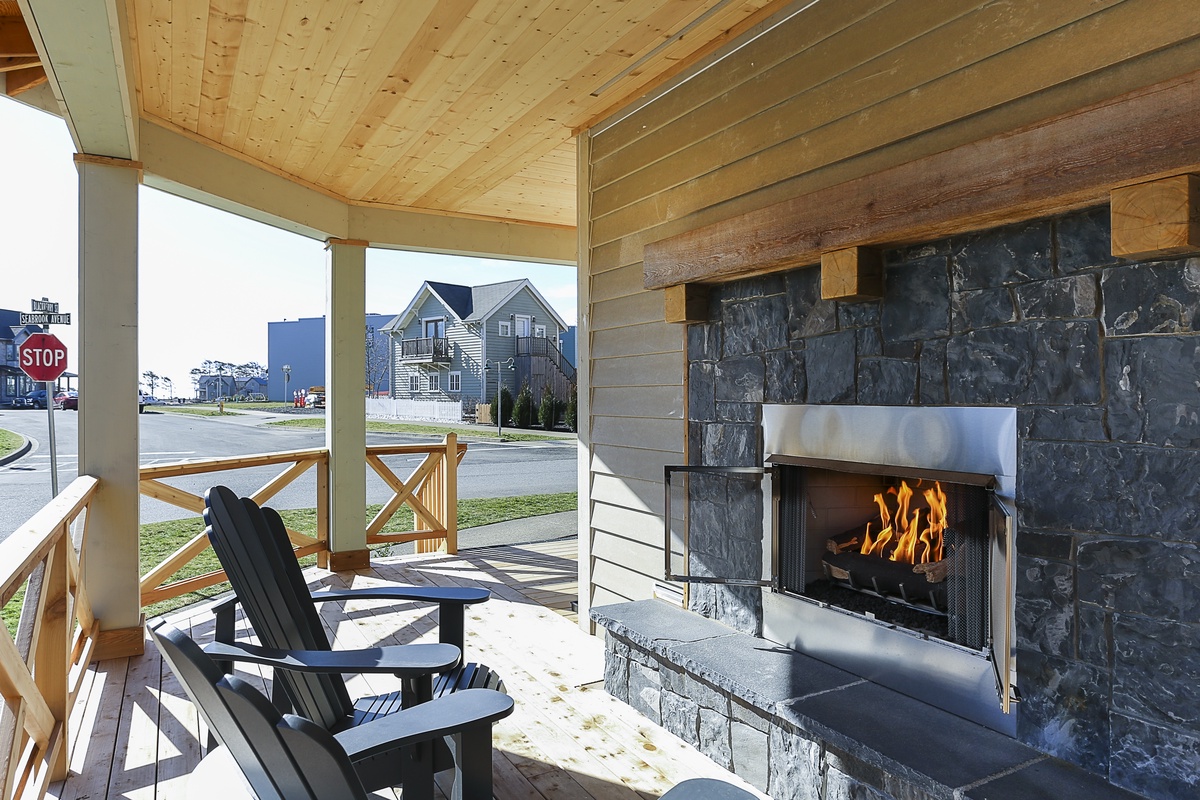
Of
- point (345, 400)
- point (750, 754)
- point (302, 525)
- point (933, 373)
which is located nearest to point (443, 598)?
point (750, 754)

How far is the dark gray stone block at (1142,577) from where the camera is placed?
1667 mm

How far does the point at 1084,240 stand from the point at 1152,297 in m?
0.22

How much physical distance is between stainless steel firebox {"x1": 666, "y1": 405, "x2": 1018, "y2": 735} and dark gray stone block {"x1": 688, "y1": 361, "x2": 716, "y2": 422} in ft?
0.86

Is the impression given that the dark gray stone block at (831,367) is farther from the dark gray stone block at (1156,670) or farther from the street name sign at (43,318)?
the street name sign at (43,318)

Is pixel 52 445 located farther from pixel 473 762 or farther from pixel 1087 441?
pixel 1087 441

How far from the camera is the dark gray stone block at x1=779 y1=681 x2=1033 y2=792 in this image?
1.89 meters

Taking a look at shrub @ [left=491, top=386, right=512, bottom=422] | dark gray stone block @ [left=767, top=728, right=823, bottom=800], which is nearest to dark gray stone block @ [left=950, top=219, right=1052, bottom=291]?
dark gray stone block @ [left=767, top=728, right=823, bottom=800]

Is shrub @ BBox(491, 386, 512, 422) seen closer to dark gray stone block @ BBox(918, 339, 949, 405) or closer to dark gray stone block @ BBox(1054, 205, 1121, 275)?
dark gray stone block @ BBox(918, 339, 949, 405)

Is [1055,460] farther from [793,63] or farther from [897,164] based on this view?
[793,63]

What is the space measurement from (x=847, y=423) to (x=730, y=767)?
1255 millimetres

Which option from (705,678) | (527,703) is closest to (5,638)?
(527,703)

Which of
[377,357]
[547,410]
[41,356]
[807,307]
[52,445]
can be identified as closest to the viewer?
[807,307]

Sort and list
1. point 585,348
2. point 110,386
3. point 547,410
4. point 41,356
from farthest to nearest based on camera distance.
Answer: point 547,410 → point 41,356 → point 585,348 → point 110,386

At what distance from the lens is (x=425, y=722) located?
1503 mm
